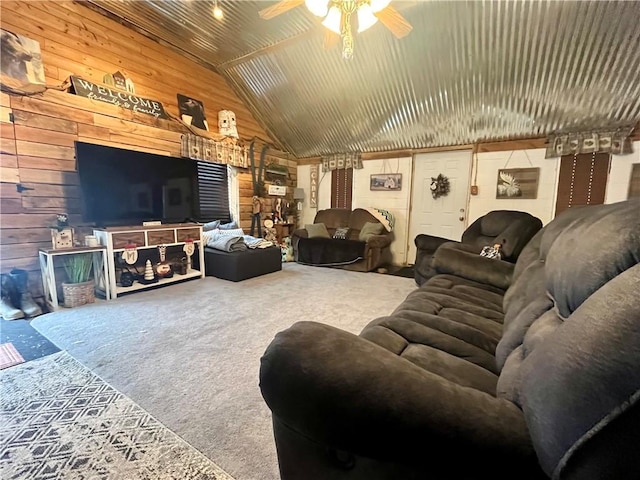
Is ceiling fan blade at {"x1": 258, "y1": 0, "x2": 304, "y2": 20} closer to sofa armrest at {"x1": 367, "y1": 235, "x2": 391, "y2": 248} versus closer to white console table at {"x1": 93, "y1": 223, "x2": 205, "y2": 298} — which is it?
white console table at {"x1": 93, "y1": 223, "x2": 205, "y2": 298}

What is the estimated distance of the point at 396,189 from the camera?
18.0 ft

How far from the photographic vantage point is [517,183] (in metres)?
4.49

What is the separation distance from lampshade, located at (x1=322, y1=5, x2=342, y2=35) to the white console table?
2.76 m

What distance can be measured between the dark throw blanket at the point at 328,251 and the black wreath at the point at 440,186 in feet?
5.52

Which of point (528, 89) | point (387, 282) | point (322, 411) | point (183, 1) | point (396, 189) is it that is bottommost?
point (387, 282)

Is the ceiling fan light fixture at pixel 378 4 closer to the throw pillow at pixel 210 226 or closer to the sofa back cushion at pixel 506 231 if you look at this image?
the sofa back cushion at pixel 506 231

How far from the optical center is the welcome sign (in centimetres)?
323

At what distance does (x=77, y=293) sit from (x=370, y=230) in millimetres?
3946

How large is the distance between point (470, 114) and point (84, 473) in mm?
5245

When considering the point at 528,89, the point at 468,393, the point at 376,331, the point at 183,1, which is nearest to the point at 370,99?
the point at 528,89

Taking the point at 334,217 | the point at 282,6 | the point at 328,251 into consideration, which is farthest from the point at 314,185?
the point at 282,6

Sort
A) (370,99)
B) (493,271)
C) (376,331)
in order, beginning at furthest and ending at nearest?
(370,99) → (493,271) → (376,331)

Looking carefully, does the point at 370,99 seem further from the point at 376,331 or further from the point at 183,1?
the point at 376,331

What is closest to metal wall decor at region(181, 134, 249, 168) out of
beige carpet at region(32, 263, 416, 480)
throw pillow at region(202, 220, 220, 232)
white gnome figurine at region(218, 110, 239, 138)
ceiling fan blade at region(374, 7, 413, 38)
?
white gnome figurine at region(218, 110, 239, 138)
